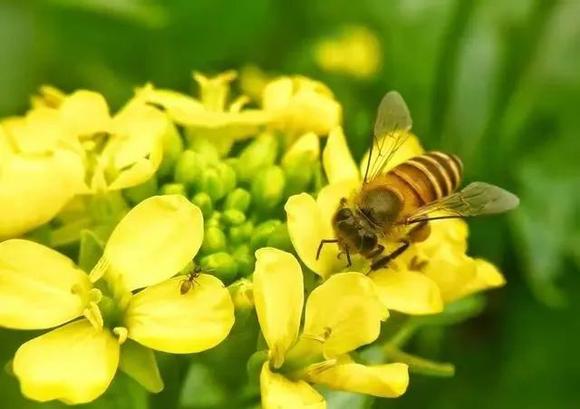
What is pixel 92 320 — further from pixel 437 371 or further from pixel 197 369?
pixel 437 371

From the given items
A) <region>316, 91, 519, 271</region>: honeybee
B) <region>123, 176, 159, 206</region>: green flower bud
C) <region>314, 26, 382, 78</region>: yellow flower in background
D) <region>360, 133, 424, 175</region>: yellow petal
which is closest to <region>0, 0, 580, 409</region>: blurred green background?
<region>314, 26, 382, 78</region>: yellow flower in background

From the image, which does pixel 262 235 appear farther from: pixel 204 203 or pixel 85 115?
pixel 85 115

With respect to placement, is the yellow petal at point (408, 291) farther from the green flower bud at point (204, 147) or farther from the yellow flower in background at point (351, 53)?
the yellow flower in background at point (351, 53)

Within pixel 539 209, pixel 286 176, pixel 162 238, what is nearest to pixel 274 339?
pixel 162 238

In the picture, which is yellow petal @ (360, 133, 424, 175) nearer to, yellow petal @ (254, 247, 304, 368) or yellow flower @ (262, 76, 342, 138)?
yellow flower @ (262, 76, 342, 138)

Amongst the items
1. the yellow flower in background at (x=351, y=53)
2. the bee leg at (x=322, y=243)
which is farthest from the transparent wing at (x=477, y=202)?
the yellow flower in background at (x=351, y=53)
